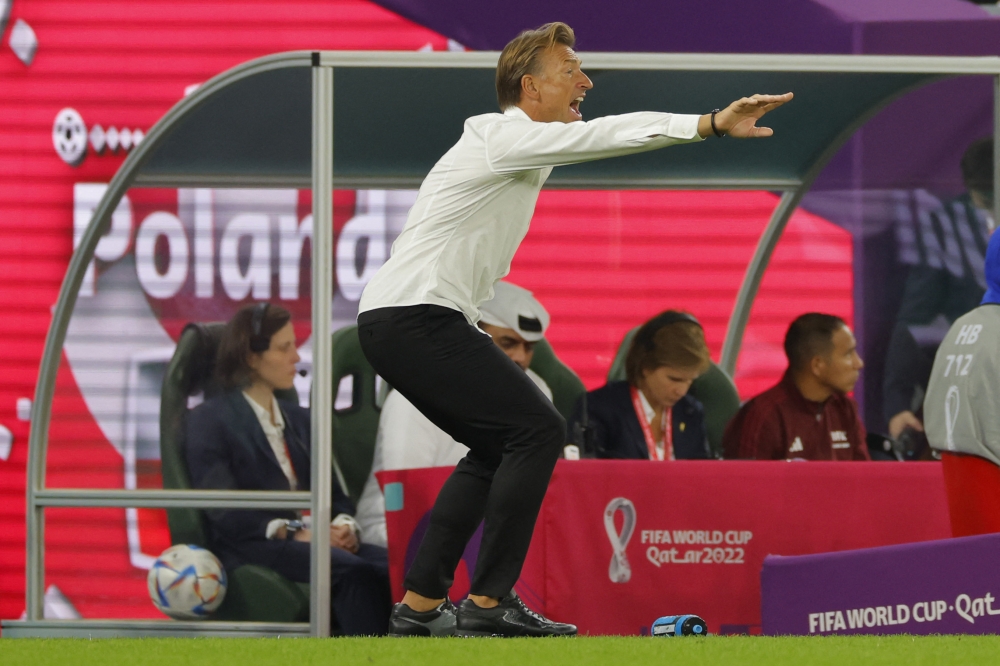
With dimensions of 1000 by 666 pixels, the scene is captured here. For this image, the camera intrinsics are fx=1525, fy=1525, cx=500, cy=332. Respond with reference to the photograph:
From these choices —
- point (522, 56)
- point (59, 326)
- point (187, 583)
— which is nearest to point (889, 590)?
point (522, 56)

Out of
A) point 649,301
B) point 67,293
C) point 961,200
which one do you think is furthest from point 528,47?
point 649,301

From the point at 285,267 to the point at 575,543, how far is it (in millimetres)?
1407

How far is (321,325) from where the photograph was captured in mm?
5094

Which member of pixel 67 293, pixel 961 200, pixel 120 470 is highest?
pixel 961 200

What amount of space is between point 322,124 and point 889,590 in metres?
2.38

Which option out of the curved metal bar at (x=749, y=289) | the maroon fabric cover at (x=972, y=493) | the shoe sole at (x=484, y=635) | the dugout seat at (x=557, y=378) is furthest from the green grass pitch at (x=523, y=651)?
the curved metal bar at (x=749, y=289)

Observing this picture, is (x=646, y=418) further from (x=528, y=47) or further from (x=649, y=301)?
(x=649, y=301)

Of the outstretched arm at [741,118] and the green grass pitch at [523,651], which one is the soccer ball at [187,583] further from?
the outstretched arm at [741,118]

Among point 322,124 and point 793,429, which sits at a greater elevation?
point 322,124

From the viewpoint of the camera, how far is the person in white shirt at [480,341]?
3793 millimetres

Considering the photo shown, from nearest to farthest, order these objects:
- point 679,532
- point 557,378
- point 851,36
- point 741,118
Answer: point 741,118 → point 679,532 → point 557,378 → point 851,36

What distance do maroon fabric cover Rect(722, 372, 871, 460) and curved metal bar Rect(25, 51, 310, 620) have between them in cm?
240

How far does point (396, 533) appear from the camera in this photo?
5008mm

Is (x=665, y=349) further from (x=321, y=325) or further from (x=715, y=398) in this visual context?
(x=321, y=325)
